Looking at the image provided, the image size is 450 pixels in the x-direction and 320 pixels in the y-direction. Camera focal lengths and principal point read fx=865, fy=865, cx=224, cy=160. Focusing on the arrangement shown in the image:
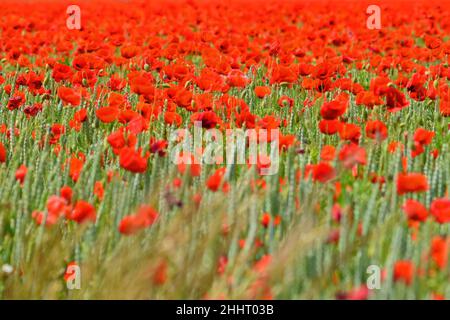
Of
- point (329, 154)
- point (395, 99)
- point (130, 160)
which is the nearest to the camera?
point (130, 160)

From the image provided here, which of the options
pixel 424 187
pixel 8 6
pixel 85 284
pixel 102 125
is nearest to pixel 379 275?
pixel 424 187

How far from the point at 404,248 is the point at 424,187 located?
152mm

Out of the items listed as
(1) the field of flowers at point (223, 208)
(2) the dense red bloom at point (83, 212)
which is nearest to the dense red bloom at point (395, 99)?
(1) the field of flowers at point (223, 208)

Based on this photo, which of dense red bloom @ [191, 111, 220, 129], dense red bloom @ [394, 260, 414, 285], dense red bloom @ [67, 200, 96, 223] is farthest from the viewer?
dense red bloom @ [191, 111, 220, 129]

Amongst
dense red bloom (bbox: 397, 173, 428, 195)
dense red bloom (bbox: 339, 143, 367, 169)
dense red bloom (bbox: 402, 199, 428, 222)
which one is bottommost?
dense red bloom (bbox: 402, 199, 428, 222)

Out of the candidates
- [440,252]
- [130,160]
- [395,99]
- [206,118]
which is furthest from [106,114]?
[440,252]

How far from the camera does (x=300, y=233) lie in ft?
6.01

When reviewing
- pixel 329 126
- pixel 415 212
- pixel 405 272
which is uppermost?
pixel 329 126

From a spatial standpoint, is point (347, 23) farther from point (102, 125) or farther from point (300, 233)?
point (300, 233)

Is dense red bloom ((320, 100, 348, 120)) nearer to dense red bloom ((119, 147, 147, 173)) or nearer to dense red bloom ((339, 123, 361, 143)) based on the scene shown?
dense red bloom ((339, 123, 361, 143))

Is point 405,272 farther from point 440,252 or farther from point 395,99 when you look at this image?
point 395,99

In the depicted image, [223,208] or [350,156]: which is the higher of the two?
[350,156]

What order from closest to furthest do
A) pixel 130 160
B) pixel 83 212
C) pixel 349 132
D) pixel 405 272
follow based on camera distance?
pixel 405 272, pixel 83 212, pixel 130 160, pixel 349 132

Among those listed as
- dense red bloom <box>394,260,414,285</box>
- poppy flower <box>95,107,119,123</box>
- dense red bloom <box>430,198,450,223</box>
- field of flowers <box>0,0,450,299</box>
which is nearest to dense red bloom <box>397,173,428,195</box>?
field of flowers <box>0,0,450,299</box>
